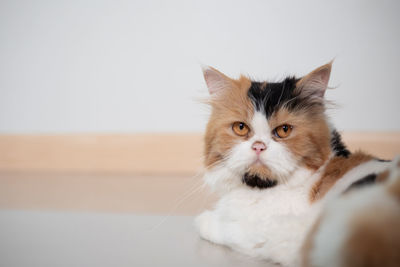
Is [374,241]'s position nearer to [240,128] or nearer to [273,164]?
[273,164]

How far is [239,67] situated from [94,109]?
1.02 m

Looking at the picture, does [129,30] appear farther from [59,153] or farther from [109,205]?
[109,205]

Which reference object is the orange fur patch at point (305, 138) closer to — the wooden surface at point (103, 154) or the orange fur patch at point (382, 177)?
the orange fur patch at point (382, 177)

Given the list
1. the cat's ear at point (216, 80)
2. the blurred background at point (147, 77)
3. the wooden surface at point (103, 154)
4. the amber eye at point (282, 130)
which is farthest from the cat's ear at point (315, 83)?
the wooden surface at point (103, 154)

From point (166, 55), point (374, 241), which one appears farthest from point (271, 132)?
point (166, 55)

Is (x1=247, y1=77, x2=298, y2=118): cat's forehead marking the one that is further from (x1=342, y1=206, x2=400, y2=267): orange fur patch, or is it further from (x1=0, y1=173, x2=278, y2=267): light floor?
(x1=342, y1=206, x2=400, y2=267): orange fur patch

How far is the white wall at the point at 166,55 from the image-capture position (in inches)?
82.0

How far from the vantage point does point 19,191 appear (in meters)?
1.86

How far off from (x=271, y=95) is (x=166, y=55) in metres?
1.37

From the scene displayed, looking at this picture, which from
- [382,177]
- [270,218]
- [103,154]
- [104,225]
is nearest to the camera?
[382,177]

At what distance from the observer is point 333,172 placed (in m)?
0.93

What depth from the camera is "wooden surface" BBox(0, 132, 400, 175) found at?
2.28 m

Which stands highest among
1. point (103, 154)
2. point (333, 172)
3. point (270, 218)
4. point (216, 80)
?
point (216, 80)

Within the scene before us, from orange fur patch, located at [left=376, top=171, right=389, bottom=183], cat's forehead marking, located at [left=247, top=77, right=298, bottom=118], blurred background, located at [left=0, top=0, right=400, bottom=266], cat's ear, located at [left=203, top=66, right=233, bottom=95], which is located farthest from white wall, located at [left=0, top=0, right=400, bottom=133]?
orange fur patch, located at [left=376, top=171, right=389, bottom=183]
